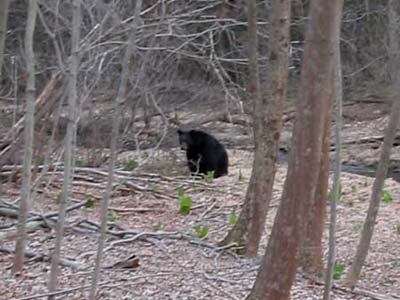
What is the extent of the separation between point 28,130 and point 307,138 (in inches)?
78.6

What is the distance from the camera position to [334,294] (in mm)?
7191

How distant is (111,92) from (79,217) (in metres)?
3.18

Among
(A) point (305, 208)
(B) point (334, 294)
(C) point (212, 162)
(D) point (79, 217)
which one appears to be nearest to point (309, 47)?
(A) point (305, 208)

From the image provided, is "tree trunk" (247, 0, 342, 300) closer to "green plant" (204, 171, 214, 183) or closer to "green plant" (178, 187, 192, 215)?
"green plant" (178, 187, 192, 215)

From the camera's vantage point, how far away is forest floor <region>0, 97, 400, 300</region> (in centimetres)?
696

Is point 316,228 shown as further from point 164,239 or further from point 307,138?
point 307,138

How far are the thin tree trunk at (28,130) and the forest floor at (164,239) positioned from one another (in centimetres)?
22

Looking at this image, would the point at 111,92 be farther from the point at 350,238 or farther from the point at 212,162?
the point at 350,238

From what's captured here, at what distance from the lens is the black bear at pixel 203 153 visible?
14398 millimetres

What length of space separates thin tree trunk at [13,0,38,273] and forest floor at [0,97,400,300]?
0.73 ft

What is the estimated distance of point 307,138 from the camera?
5.33 meters

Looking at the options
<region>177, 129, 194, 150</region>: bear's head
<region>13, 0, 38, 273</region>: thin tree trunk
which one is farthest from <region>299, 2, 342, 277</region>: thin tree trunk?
<region>177, 129, 194, 150</region>: bear's head

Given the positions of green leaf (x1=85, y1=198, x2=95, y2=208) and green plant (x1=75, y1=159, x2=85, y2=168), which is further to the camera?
green plant (x1=75, y1=159, x2=85, y2=168)

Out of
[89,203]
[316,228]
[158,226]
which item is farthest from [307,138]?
[89,203]
